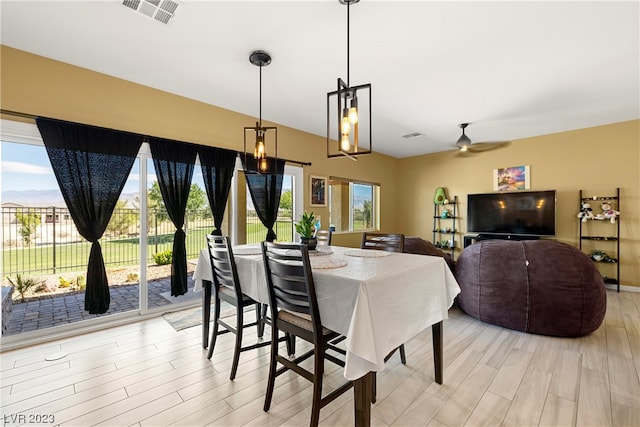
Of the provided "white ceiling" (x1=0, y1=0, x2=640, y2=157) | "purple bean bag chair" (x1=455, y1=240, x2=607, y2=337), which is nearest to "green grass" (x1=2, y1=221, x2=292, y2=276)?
"white ceiling" (x1=0, y1=0, x2=640, y2=157)

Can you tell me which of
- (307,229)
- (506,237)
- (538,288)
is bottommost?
(538,288)

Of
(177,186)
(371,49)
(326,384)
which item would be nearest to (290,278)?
(326,384)

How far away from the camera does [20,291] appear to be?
2605mm

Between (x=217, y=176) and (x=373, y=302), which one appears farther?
(x=217, y=176)

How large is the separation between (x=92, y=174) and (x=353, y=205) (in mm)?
4323

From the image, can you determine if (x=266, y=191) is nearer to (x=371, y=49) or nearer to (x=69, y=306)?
(x=371, y=49)

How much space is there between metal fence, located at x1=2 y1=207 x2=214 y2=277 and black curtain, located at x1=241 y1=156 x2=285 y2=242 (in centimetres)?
102

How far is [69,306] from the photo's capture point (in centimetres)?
286

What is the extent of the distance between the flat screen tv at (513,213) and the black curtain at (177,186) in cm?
509

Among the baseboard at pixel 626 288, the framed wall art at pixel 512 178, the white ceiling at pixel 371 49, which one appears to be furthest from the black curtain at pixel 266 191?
the baseboard at pixel 626 288

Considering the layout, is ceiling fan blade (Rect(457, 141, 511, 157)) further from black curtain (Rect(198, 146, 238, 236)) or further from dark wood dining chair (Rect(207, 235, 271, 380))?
dark wood dining chair (Rect(207, 235, 271, 380))

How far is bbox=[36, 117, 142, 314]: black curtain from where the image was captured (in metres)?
2.55

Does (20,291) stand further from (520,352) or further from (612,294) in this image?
(612,294)

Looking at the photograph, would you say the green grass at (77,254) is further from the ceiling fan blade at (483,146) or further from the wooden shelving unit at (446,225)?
the ceiling fan blade at (483,146)
